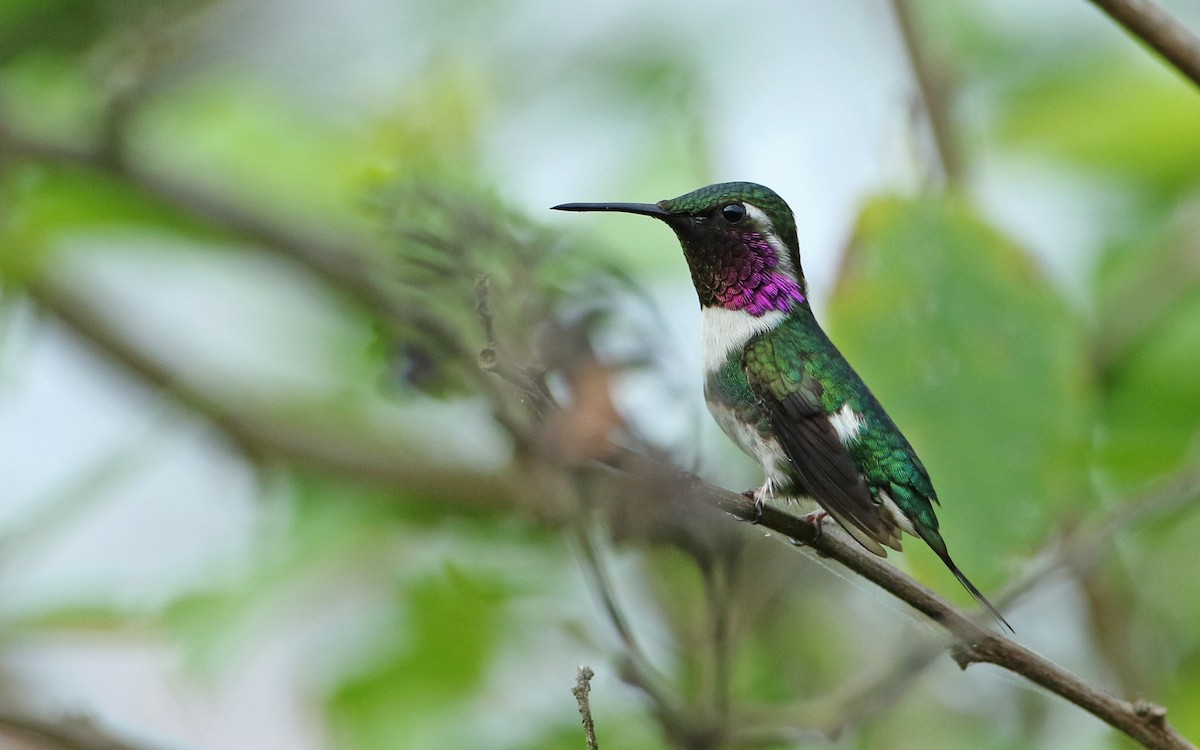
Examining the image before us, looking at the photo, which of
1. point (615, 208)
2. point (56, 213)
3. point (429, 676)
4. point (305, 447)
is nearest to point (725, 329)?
point (615, 208)

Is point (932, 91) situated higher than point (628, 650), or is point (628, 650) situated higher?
point (932, 91)

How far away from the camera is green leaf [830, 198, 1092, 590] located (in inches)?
44.1

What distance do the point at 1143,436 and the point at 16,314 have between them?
1.79 m

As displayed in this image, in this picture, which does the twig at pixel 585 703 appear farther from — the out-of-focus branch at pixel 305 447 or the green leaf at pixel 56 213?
the green leaf at pixel 56 213

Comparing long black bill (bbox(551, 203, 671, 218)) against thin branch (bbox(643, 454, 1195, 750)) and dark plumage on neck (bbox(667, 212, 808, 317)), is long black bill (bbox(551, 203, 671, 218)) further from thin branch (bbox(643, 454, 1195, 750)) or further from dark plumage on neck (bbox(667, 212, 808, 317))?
thin branch (bbox(643, 454, 1195, 750))

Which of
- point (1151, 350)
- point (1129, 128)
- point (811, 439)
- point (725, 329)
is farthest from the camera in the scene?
point (1129, 128)

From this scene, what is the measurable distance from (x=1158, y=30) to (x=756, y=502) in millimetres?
505

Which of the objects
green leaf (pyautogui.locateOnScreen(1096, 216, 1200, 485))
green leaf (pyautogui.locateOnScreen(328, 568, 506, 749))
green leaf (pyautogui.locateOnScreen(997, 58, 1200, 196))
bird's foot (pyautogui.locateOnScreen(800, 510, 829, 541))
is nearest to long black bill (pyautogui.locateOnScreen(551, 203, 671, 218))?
bird's foot (pyautogui.locateOnScreen(800, 510, 829, 541))

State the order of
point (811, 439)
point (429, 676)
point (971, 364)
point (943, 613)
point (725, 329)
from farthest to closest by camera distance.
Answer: point (429, 676) < point (971, 364) < point (725, 329) < point (811, 439) < point (943, 613)

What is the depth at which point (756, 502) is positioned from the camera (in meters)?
0.87

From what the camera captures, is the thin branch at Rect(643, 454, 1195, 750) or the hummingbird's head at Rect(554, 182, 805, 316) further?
the hummingbird's head at Rect(554, 182, 805, 316)

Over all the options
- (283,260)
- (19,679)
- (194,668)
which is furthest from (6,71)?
(194,668)

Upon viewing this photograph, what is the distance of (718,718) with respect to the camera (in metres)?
1.20

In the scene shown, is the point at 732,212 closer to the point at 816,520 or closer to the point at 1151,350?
the point at 816,520
